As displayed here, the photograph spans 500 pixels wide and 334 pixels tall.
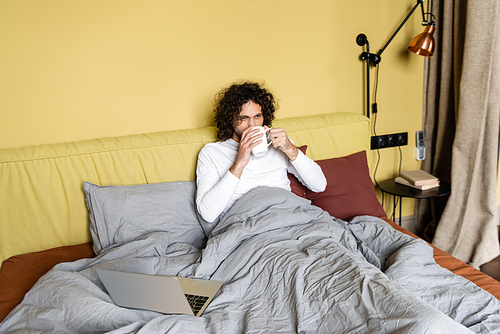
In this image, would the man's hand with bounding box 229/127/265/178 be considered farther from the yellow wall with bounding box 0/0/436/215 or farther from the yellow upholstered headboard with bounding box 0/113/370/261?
the yellow wall with bounding box 0/0/436/215

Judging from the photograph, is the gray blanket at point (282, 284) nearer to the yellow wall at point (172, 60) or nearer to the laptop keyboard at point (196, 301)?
the laptop keyboard at point (196, 301)

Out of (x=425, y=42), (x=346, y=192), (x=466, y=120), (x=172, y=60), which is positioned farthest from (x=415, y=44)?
(x=172, y=60)

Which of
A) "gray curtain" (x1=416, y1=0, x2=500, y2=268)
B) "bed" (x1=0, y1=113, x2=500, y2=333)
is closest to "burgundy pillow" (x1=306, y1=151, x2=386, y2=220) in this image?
"bed" (x1=0, y1=113, x2=500, y2=333)

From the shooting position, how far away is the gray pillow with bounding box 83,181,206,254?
1617 mm

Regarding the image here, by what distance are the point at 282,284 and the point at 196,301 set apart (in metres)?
0.27

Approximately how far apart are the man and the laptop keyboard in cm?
46

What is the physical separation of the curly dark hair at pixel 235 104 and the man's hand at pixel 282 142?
0.21 m

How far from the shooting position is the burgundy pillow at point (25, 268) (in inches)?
53.9

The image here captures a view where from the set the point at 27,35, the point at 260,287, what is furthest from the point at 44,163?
the point at 260,287

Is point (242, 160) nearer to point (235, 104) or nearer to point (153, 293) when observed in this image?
point (235, 104)

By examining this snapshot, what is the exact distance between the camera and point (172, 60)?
193 centimetres

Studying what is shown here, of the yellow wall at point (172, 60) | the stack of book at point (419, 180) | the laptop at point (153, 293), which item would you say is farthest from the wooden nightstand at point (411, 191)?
the laptop at point (153, 293)

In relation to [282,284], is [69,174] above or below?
above

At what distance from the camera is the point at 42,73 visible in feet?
5.81
